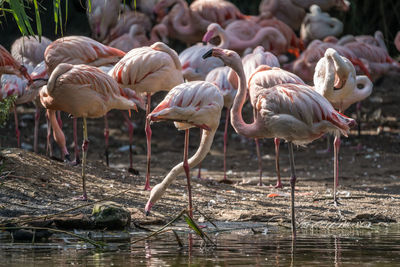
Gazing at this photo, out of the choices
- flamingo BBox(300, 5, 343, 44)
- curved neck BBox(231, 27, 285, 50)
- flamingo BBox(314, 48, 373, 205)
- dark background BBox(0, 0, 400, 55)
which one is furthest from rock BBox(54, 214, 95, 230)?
flamingo BBox(300, 5, 343, 44)

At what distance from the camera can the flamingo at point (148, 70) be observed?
6.99 metres

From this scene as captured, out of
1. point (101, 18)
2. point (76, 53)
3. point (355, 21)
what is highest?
point (355, 21)

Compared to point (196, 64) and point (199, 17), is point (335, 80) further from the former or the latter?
point (199, 17)

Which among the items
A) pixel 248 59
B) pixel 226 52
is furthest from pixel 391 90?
pixel 226 52

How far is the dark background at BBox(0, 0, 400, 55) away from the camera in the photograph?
13.0m

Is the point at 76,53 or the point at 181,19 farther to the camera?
the point at 181,19

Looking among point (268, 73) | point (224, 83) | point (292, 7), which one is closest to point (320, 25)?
point (292, 7)

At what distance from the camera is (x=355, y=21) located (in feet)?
44.3

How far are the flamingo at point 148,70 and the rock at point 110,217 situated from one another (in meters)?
1.69

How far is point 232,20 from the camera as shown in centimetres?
1212

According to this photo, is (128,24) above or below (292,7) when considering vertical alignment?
below

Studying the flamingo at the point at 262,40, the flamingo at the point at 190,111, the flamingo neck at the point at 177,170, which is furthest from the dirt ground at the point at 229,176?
the flamingo at the point at 262,40

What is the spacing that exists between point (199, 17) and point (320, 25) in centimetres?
219

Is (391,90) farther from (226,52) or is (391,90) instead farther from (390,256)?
(390,256)
